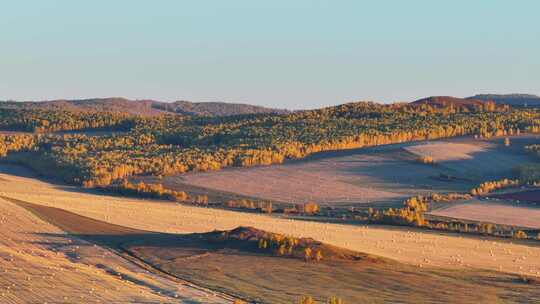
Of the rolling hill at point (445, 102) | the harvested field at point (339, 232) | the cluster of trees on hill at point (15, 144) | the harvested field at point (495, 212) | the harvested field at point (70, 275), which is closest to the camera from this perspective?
the harvested field at point (70, 275)

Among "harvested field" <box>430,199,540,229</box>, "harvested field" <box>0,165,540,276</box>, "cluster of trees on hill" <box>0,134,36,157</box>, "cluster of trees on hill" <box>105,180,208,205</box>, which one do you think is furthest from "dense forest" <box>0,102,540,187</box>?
"harvested field" <box>430,199,540,229</box>

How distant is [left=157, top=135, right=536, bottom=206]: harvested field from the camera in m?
62.8

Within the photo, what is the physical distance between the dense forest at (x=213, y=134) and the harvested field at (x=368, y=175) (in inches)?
143

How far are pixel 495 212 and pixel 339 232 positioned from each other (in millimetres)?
10350

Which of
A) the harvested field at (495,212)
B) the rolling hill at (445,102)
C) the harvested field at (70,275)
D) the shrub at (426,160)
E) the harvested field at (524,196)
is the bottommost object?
the harvested field at (70,275)

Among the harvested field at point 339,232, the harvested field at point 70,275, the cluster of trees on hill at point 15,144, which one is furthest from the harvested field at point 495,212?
the cluster of trees on hill at point 15,144

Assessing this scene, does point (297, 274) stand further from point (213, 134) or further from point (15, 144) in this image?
point (213, 134)

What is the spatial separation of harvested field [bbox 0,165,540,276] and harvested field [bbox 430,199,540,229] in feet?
13.8

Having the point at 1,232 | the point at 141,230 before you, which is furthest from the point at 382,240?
the point at 1,232

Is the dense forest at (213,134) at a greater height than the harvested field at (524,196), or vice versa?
the dense forest at (213,134)

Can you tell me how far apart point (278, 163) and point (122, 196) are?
1609 cm

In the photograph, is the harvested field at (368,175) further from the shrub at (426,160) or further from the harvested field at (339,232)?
the harvested field at (339,232)

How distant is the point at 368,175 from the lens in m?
69.3

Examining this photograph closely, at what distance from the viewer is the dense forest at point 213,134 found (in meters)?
76.0
